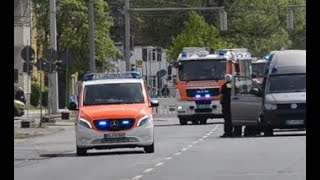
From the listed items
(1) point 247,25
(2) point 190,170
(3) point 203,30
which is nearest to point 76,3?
(3) point 203,30

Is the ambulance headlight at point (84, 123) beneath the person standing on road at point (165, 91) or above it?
above

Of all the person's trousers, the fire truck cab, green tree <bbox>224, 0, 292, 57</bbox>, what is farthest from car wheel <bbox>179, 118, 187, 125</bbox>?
green tree <bbox>224, 0, 292, 57</bbox>

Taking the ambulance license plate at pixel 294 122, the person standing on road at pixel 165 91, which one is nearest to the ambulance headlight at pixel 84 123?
the ambulance license plate at pixel 294 122

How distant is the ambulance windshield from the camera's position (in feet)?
94.9

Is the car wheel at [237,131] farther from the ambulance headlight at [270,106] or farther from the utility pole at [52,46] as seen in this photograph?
the utility pole at [52,46]

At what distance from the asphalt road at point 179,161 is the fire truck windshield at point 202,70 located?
13.1 metres

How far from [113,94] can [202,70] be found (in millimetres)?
20469

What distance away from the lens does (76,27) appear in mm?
80375

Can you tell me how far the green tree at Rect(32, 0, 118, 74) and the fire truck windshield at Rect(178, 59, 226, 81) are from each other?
30690mm

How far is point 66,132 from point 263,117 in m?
12.2

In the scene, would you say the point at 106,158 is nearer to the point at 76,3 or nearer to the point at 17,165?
the point at 17,165

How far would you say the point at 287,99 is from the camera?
114 feet

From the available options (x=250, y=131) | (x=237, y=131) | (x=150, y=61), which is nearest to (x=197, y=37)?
(x=237, y=131)

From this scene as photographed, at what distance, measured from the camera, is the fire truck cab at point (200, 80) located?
161ft
